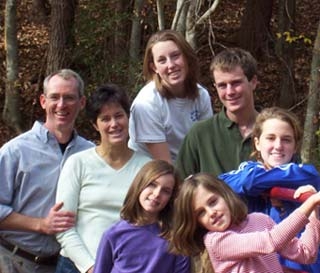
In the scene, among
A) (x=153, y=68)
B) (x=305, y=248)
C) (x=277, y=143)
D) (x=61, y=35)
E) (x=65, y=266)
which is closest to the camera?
(x=305, y=248)

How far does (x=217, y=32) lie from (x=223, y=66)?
13.3 m

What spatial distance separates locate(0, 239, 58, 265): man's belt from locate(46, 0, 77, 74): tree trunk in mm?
9885

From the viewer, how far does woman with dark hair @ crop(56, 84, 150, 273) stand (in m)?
4.41

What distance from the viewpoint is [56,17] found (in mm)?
14820

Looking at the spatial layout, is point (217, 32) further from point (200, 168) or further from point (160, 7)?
point (200, 168)

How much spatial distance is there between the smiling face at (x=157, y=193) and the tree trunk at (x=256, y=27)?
12.3 meters

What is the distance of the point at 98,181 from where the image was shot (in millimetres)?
4434

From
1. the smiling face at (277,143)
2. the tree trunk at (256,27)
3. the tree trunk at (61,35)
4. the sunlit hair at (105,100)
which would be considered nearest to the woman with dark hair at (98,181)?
the sunlit hair at (105,100)

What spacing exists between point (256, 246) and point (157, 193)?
0.75 metres

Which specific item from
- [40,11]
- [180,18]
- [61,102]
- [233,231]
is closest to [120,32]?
[40,11]

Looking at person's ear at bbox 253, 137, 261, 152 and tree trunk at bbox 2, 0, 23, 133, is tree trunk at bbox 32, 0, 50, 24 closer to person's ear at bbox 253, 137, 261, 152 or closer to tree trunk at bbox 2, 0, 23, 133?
tree trunk at bbox 2, 0, 23, 133

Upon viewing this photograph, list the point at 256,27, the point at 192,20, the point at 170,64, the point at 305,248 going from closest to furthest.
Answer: the point at 305,248 < the point at 170,64 < the point at 192,20 < the point at 256,27

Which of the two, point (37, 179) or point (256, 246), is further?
point (37, 179)

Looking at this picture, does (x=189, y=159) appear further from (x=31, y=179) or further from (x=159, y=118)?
(x=31, y=179)
